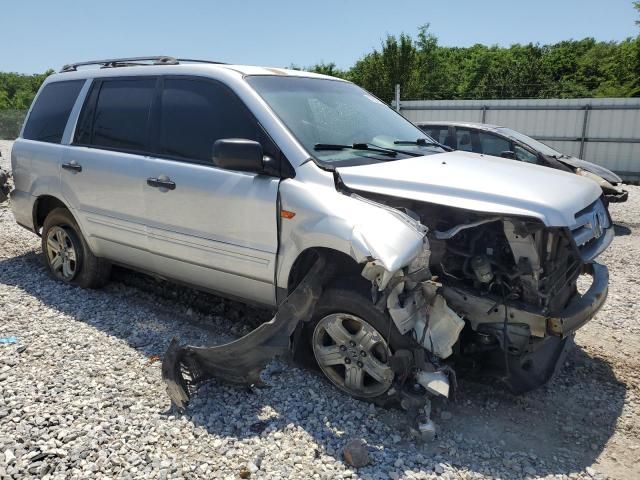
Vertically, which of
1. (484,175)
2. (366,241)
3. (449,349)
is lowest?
(449,349)

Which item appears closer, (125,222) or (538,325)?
(538,325)

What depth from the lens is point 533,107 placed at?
52.9ft

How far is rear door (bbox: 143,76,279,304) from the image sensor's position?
11.7 ft

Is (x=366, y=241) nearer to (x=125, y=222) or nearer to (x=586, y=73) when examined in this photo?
(x=125, y=222)

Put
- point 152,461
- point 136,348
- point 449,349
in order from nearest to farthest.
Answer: point 152,461, point 449,349, point 136,348

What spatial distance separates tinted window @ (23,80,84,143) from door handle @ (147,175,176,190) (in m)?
1.56

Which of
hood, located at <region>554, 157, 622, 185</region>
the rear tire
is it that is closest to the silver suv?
the rear tire

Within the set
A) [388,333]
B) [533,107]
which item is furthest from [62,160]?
[533,107]

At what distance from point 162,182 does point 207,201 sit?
0.49 metres

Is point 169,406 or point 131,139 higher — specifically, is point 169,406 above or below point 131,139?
below

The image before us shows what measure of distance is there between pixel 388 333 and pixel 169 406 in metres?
1.43

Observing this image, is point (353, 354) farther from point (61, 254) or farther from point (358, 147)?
point (61, 254)

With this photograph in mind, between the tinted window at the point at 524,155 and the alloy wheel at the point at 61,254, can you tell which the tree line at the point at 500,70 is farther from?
the alloy wheel at the point at 61,254

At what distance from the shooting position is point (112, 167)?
14.5 feet
